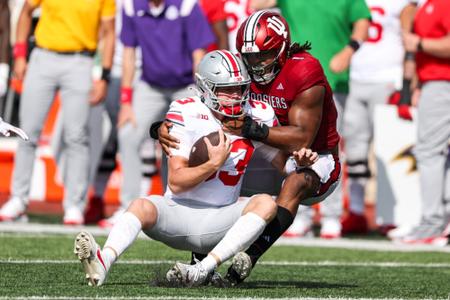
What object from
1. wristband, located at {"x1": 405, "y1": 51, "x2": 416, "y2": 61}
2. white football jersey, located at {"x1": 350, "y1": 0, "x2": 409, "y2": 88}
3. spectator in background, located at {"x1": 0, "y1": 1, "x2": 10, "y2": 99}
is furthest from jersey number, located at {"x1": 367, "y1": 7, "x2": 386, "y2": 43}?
spectator in background, located at {"x1": 0, "y1": 1, "x2": 10, "y2": 99}

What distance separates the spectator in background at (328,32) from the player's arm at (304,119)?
3350mm

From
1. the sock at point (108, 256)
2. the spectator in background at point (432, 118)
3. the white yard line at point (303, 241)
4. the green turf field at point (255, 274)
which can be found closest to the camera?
the sock at point (108, 256)

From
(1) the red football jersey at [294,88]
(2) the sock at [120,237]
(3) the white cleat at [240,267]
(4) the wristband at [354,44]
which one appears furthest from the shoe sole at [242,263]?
(4) the wristband at [354,44]

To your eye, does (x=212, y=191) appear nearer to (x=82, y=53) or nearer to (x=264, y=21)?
(x=264, y=21)

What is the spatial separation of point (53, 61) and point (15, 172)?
0.90m

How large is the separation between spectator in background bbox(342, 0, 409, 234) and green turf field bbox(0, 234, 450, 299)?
168 centimetres

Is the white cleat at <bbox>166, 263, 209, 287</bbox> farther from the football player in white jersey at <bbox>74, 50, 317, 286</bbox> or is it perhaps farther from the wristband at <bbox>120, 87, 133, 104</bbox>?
the wristband at <bbox>120, 87, 133, 104</bbox>

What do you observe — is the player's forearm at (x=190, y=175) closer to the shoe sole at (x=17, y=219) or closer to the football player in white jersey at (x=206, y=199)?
the football player in white jersey at (x=206, y=199)

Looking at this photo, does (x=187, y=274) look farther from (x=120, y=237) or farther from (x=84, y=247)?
(x=84, y=247)

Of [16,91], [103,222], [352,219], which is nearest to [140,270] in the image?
[103,222]

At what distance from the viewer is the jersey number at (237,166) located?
21.1ft

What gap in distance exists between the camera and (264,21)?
6980 mm

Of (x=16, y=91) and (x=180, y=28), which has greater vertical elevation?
(x=180, y=28)

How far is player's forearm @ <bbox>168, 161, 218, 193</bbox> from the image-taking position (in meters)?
6.24
